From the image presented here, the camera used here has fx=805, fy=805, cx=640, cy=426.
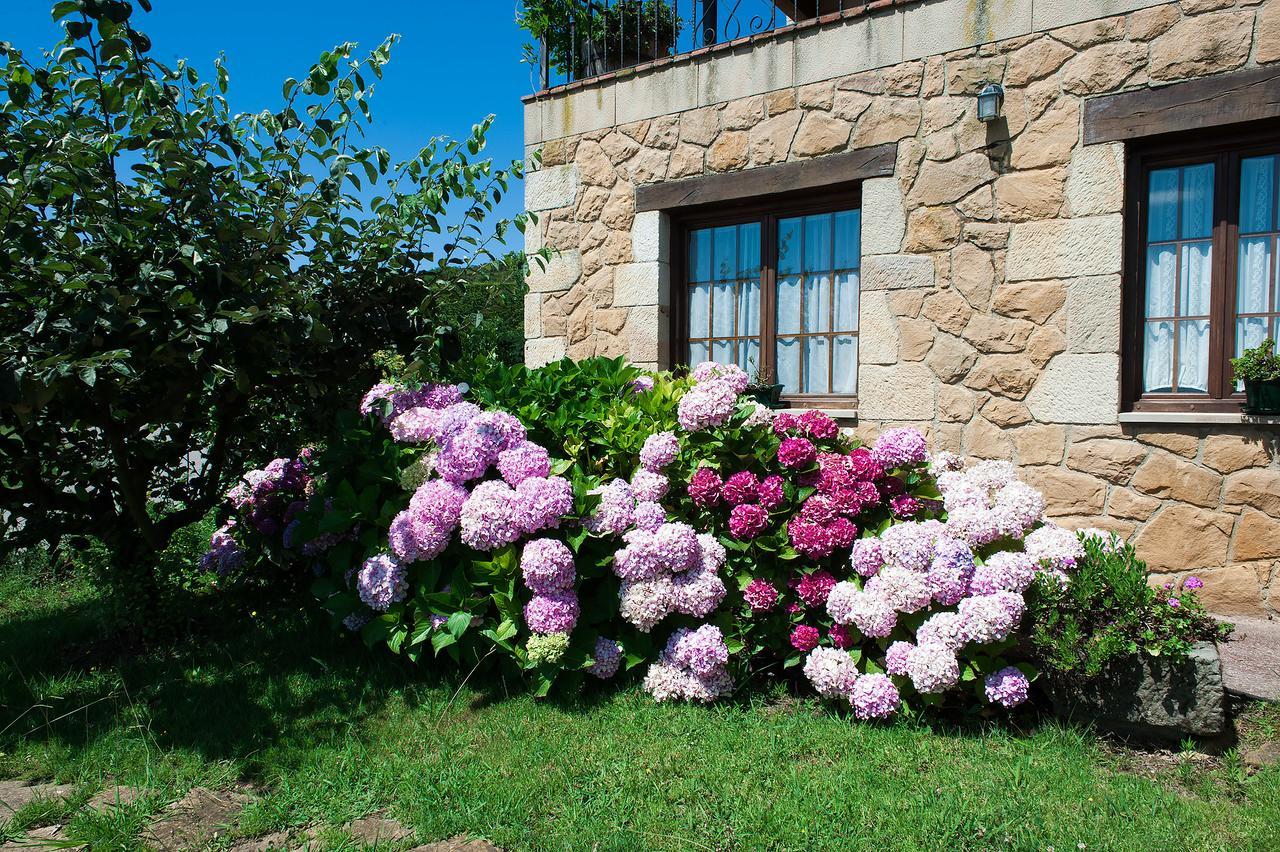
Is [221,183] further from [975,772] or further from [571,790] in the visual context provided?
[975,772]

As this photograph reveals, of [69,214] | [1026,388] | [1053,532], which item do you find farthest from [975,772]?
[69,214]

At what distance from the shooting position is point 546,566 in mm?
2988

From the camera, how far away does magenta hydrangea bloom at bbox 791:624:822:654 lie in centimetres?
311

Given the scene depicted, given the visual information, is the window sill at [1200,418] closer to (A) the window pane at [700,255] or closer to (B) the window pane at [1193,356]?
(B) the window pane at [1193,356]

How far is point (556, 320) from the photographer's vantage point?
248 inches

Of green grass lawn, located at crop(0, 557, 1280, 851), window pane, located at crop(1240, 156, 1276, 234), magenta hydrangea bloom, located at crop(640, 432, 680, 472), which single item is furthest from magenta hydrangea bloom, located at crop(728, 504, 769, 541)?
window pane, located at crop(1240, 156, 1276, 234)

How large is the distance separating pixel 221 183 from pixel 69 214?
1.81ft

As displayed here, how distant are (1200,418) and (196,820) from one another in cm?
466

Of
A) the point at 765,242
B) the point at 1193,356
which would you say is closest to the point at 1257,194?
the point at 1193,356

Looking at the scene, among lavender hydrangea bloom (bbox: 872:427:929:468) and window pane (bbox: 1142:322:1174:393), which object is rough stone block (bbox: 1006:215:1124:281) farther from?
lavender hydrangea bloom (bbox: 872:427:929:468)

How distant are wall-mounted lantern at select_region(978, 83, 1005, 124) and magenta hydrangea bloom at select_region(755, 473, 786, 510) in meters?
2.71

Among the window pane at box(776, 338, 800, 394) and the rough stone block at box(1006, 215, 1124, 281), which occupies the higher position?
the rough stone block at box(1006, 215, 1124, 281)

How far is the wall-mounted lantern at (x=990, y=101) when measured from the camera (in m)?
4.51

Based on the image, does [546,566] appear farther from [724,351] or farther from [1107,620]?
[724,351]
